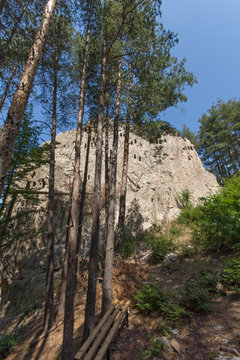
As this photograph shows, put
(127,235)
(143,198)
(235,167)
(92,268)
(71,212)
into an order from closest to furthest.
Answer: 1. (71,212)
2. (92,268)
3. (127,235)
4. (143,198)
5. (235,167)

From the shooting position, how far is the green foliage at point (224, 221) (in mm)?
6520

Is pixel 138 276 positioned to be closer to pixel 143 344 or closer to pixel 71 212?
pixel 143 344

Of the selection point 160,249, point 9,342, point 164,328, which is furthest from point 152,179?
point 9,342

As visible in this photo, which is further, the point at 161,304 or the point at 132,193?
the point at 132,193

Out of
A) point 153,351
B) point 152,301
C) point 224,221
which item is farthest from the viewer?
point 224,221

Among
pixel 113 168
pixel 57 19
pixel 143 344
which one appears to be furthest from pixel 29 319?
pixel 57 19

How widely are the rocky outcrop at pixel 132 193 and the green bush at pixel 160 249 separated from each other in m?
3.28

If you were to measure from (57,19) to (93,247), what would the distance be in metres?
10.2

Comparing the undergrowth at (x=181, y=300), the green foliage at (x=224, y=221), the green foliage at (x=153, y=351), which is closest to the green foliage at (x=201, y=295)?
the undergrowth at (x=181, y=300)

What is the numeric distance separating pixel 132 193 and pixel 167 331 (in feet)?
39.9

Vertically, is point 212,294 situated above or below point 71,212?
below

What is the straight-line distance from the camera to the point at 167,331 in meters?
4.39

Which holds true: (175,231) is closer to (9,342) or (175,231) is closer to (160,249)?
(160,249)

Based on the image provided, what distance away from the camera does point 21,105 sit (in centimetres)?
316
